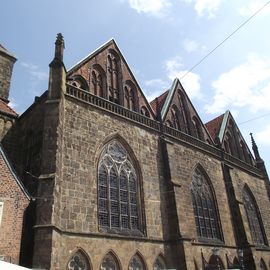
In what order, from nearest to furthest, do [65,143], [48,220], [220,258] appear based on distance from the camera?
[48,220] → [65,143] → [220,258]

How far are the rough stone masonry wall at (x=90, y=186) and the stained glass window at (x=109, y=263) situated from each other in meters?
0.24

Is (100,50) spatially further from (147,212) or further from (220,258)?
(220,258)

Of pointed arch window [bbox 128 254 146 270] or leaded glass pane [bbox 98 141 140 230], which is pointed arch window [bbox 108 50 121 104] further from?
pointed arch window [bbox 128 254 146 270]

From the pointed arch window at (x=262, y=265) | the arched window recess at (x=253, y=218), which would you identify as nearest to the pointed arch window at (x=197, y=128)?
the arched window recess at (x=253, y=218)

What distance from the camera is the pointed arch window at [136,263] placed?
44.9 ft

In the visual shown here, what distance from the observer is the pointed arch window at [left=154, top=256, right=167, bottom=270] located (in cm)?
1459

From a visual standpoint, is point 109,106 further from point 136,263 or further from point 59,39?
point 136,263

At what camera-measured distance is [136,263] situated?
1389cm

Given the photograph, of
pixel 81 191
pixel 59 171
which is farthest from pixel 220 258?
pixel 59 171

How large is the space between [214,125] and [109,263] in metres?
17.6

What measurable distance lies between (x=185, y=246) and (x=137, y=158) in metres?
4.58

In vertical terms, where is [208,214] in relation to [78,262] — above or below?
above

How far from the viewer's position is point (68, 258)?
11.7 m

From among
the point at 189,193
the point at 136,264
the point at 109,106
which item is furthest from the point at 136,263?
the point at 109,106
